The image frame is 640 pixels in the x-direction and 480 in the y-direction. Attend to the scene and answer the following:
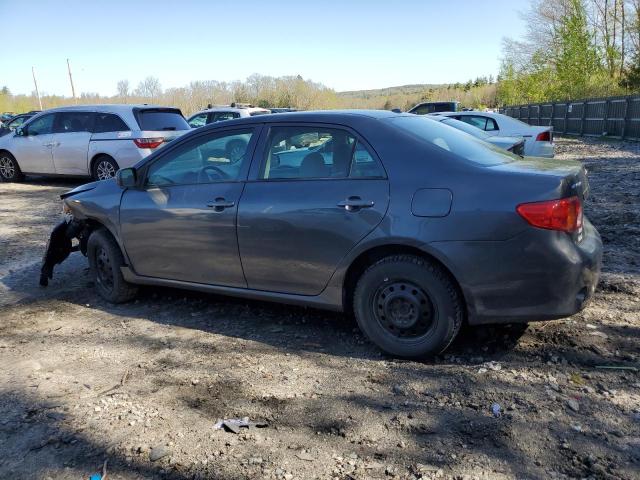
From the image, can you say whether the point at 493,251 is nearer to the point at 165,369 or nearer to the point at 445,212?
the point at 445,212

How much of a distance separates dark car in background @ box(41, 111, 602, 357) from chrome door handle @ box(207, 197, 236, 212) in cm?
1

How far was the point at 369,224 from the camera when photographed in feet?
11.5

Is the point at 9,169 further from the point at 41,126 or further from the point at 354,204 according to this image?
the point at 354,204

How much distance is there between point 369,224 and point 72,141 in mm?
10252

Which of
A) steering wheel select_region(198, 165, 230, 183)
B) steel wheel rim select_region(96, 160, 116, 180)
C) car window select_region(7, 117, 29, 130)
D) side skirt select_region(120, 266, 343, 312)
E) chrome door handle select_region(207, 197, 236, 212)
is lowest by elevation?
side skirt select_region(120, 266, 343, 312)

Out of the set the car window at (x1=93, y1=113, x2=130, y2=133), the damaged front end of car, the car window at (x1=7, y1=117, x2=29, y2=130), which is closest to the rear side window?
the car window at (x1=93, y1=113, x2=130, y2=133)

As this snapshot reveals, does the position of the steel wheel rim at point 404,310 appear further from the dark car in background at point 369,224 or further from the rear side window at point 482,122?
the rear side window at point 482,122

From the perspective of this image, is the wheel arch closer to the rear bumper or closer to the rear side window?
the rear bumper

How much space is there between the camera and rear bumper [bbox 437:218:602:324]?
3.15 m

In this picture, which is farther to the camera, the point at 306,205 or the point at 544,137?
the point at 544,137

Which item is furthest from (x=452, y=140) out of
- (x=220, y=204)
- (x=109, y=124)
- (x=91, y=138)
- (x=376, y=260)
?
(x=91, y=138)

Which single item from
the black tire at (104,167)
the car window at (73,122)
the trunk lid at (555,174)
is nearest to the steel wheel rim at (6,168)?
the car window at (73,122)

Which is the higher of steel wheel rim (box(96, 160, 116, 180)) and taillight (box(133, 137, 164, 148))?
taillight (box(133, 137, 164, 148))

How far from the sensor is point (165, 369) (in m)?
3.66
